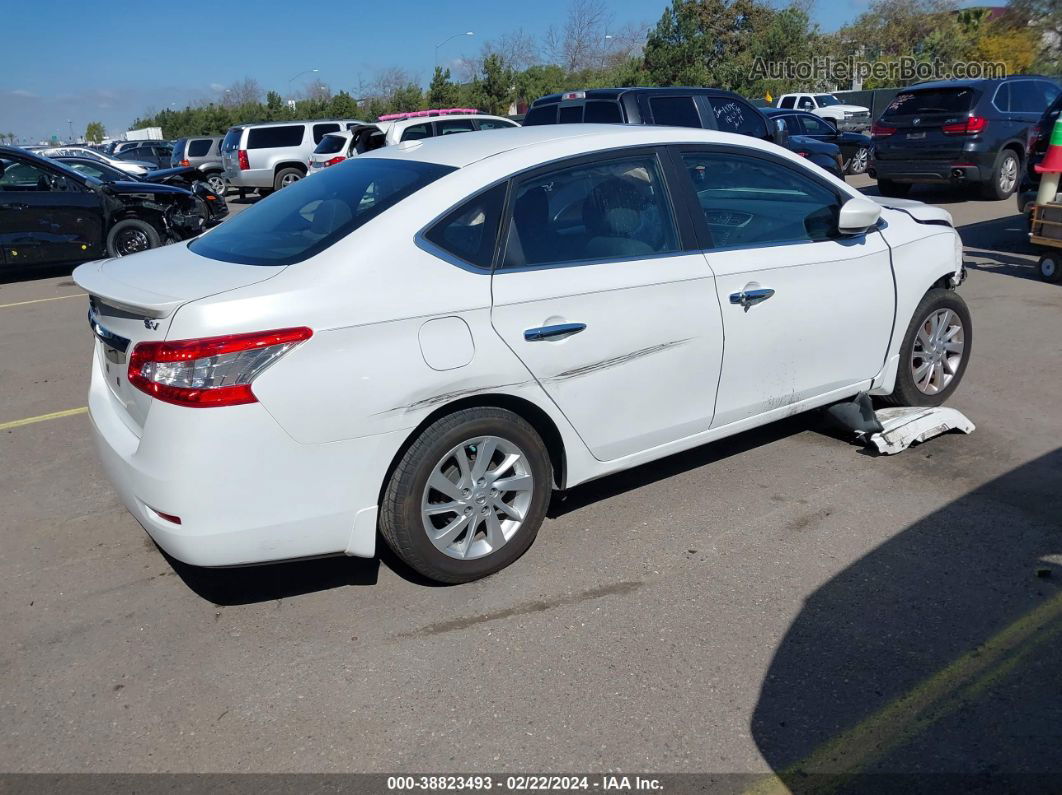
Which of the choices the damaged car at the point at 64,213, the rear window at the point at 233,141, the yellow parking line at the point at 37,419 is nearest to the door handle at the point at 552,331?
the yellow parking line at the point at 37,419

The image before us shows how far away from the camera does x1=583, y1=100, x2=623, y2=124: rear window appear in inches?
423

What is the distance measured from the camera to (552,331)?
3676mm

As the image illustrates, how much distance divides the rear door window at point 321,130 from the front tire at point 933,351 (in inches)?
827

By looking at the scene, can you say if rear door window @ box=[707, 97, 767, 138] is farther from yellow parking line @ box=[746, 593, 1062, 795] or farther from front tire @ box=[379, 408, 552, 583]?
yellow parking line @ box=[746, 593, 1062, 795]

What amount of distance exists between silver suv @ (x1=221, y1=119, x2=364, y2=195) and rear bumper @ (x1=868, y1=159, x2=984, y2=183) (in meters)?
13.9

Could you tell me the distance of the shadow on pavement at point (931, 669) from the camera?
2.72 meters

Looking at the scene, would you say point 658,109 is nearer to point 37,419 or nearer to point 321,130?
point 37,419

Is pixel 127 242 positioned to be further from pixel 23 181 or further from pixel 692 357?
pixel 692 357

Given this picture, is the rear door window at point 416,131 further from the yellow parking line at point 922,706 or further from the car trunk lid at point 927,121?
the yellow parking line at point 922,706

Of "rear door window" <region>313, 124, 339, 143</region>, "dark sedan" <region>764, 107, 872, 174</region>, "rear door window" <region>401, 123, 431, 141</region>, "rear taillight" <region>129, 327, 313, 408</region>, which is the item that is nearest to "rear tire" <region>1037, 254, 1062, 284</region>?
"rear taillight" <region>129, 327, 313, 408</region>

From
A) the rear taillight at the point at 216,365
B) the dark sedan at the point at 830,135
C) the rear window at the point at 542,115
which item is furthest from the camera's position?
the dark sedan at the point at 830,135

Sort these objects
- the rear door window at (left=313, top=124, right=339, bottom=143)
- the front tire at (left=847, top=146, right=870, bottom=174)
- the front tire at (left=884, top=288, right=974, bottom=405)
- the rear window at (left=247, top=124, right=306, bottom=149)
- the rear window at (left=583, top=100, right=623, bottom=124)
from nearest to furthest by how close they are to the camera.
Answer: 1. the front tire at (left=884, top=288, right=974, bottom=405)
2. the rear window at (left=583, top=100, right=623, bottom=124)
3. the front tire at (left=847, top=146, right=870, bottom=174)
4. the rear window at (left=247, top=124, right=306, bottom=149)
5. the rear door window at (left=313, top=124, right=339, bottom=143)

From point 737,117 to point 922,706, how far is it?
10.0 meters

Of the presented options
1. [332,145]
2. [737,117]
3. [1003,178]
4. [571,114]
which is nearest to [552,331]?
[571,114]
